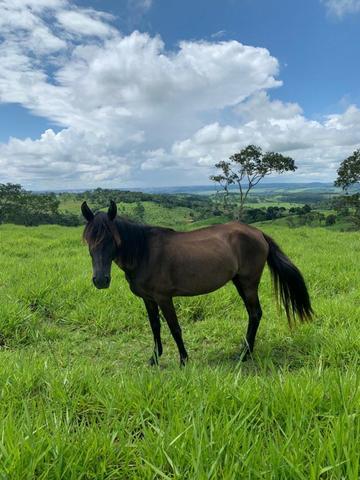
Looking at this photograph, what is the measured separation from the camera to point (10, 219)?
6075 centimetres

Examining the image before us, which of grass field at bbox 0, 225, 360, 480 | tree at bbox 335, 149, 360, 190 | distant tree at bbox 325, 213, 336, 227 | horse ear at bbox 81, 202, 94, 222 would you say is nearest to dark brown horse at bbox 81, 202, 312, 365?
horse ear at bbox 81, 202, 94, 222

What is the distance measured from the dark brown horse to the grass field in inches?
25.4

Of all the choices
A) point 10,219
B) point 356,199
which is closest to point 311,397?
point 356,199

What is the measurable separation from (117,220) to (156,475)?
9.86 feet

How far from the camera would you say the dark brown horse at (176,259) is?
4094mm

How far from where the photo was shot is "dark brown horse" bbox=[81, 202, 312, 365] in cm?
409

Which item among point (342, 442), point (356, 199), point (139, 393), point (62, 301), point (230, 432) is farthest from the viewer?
point (356, 199)

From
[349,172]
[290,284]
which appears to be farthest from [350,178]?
[290,284]

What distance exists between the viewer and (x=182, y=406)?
2406 mm

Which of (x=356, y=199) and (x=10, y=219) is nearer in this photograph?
Answer: (x=356, y=199)

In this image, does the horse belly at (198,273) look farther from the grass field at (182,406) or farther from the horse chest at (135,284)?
the grass field at (182,406)

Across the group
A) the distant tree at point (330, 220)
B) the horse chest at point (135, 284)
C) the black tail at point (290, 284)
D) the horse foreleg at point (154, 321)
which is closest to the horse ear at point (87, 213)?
the horse chest at point (135, 284)

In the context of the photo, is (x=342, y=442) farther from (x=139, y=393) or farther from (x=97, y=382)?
(x=97, y=382)

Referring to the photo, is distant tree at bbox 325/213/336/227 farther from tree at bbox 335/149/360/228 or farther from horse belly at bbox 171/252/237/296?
horse belly at bbox 171/252/237/296
